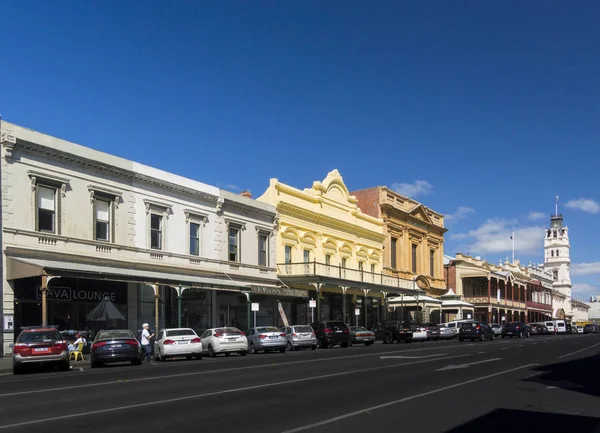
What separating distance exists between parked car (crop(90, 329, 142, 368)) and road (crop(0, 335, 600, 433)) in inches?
130

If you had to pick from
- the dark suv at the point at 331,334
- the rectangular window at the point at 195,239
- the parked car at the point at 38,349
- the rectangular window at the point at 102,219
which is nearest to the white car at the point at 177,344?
the parked car at the point at 38,349

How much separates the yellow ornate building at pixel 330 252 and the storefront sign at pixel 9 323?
19.3m

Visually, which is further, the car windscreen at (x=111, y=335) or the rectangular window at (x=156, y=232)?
the rectangular window at (x=156, y=232)

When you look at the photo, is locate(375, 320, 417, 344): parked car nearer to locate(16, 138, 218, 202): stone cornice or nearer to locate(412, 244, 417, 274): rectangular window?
locate(16, 138, 218, 202): stone cornice

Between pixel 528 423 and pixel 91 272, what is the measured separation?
19724mm

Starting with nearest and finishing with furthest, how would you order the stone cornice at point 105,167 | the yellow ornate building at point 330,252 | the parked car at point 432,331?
the stone cornice at point 105,167 < the yellow ornate building at point 330,252 < the parked car at point 432,331

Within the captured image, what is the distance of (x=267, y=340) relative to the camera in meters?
31.6

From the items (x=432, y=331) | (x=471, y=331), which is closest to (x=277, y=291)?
(x=471, y=331)

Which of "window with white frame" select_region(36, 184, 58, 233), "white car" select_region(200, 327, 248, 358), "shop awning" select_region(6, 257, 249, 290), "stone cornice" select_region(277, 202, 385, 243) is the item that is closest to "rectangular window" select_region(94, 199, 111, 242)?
"shop awning" select_region(6, 257, 249, 290)

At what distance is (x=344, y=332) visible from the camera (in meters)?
38.1

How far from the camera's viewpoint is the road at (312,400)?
997 cm

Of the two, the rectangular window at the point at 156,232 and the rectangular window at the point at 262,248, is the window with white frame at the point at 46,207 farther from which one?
the rectangular window at the point at 262,248

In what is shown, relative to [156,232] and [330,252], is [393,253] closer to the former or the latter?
[330,252]

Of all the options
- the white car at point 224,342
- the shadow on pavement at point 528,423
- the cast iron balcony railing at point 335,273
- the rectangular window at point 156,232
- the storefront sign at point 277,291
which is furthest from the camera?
the cast iron balcony railing at point 335,273
